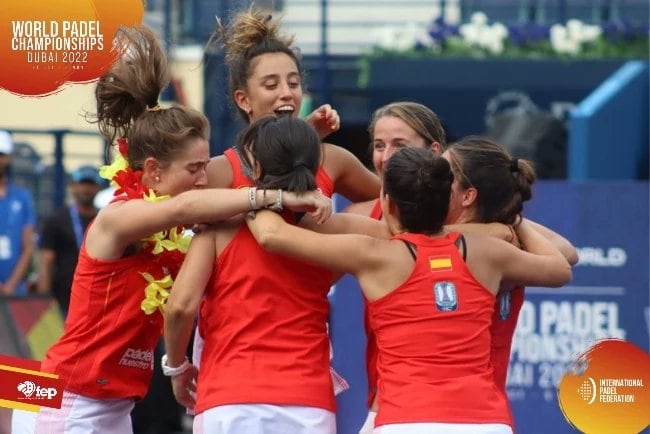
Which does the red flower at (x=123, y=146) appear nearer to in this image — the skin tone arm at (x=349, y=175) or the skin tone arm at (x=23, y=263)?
the skin tone arm at (x=349, y=175)

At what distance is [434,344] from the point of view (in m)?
4.22

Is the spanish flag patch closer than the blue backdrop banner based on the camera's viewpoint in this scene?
Yes

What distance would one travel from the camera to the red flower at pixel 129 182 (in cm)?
467

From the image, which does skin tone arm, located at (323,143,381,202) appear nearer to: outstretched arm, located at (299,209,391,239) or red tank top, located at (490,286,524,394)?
outstretched arm, located at (299,209,391,239)

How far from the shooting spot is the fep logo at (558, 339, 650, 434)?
4.80 meters

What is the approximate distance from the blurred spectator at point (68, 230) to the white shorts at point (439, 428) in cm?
549

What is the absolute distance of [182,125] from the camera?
4.61 metres

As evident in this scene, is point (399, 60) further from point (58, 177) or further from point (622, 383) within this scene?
point (622, 383)

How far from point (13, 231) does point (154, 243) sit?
583 centimetres

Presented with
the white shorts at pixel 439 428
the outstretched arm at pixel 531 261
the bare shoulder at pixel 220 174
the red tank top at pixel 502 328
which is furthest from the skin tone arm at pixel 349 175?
the white shorts at pixel 439 428

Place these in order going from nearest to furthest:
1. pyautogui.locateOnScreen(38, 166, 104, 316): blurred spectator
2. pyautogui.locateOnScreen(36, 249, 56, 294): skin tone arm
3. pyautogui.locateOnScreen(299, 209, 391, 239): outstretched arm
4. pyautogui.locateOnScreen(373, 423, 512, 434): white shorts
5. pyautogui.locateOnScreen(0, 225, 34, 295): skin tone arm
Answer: pyautogui.locateOnScreen(373, 423, 512, 434): white shorts, pyautogui.locateOnScreen(299, 209, 391, 239): outstretched arm, pyautogui.locateOnScreen(38, 166, 104, 316): blurred spectator, pyautogui.locateOnScreen(36, 249, 56, 294): skin tone arm, pyautogui.locateOnScreen(0, 225, 34, 295): skin tone arm

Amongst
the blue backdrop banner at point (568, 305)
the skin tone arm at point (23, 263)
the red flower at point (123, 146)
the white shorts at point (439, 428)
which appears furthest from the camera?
the skin tone arm at point (23, 263)

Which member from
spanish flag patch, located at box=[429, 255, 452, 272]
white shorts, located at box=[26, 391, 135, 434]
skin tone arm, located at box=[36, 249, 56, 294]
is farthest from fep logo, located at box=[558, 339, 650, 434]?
skin tone arm, located at box=[36, 249, 56, 294]

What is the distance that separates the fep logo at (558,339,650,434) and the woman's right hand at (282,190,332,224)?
1.13 meters
